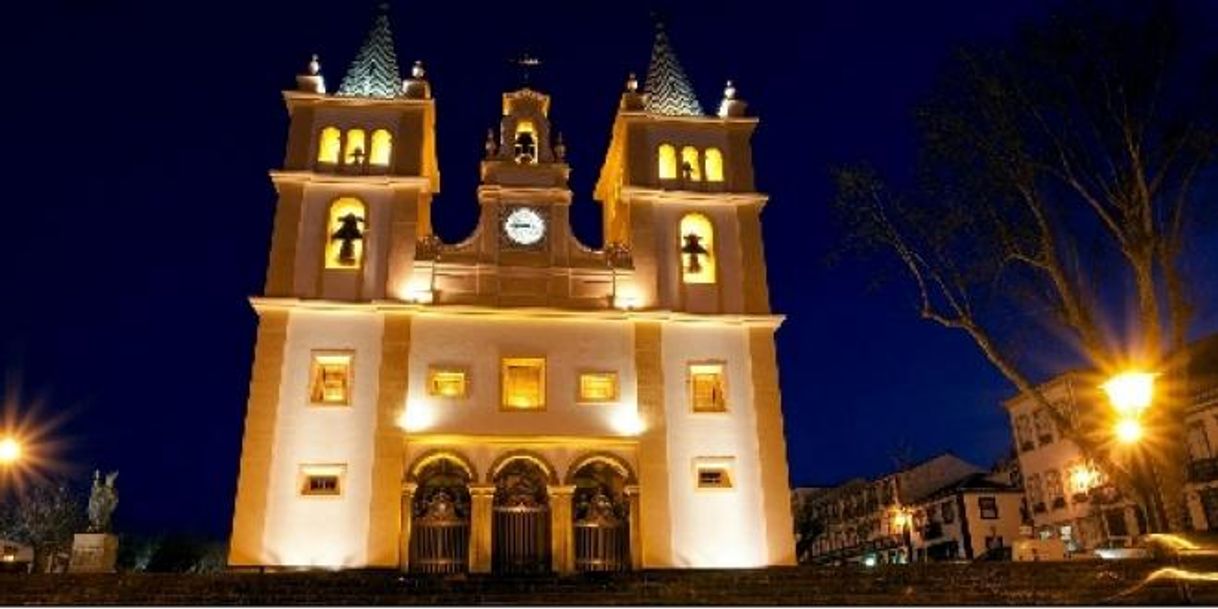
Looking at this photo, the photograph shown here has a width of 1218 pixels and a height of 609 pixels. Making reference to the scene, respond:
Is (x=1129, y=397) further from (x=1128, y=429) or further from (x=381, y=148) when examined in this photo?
(x=381, y=148)

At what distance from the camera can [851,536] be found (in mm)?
73000

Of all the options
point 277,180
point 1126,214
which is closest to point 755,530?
point 1126,214

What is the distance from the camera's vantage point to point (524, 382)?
25.9m

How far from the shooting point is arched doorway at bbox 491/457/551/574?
24203 mm

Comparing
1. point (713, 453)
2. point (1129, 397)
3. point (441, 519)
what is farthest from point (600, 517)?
point (1129, 397)

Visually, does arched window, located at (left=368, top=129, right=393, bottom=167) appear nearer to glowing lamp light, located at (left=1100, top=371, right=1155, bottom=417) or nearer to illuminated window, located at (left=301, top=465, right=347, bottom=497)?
illuminated window, located at (left=301, top=465, right=347, bottom=497)

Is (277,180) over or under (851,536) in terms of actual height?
over

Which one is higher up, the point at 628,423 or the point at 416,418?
the point at 416,418

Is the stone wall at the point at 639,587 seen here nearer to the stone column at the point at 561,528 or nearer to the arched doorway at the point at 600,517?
the stone column at the point at 561,528

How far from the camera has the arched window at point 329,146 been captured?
28.5 m

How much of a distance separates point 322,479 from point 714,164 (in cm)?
1507

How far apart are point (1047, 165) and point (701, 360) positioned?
11847mm

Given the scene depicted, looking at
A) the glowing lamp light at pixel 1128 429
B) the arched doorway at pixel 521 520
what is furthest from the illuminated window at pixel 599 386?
the glowing lamp light at pixel 1128 429

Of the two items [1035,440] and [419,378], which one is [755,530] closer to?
[419,378]
